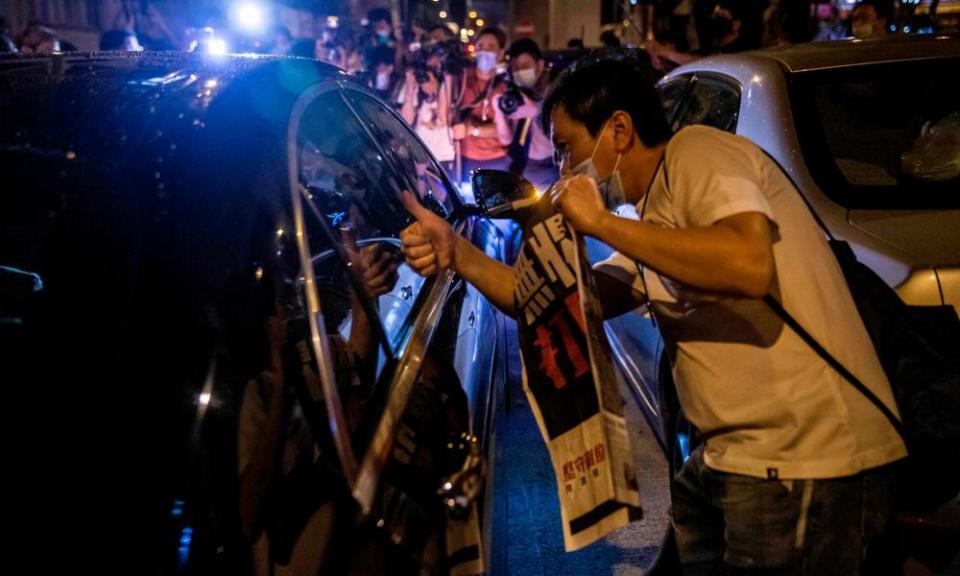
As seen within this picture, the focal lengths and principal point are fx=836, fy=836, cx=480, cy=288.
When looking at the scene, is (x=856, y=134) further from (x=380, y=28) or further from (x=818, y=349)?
(x=380, y=28)

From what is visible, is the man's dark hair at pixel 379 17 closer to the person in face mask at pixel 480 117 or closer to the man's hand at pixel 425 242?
the person in face mask at pixel 480 117

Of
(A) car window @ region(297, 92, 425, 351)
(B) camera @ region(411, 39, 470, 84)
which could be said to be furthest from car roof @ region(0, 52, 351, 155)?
(B) camera @ region(411, 39, 470, 84)

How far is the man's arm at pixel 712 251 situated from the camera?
4.70 feet

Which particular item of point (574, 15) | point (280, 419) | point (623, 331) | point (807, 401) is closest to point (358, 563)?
point (280, 419)

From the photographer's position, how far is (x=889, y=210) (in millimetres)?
2734

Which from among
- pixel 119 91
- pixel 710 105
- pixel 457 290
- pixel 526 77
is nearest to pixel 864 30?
pixel 526 77

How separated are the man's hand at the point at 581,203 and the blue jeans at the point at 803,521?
60 cm

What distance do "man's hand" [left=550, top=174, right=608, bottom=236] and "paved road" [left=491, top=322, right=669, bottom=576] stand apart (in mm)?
1147

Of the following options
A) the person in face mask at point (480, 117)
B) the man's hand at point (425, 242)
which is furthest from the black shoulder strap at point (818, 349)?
the person in face mask at point (480, 117)

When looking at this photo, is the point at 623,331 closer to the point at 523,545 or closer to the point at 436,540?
the point at 523,545

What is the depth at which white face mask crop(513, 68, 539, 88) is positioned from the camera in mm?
7695

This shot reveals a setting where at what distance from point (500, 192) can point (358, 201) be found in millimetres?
839

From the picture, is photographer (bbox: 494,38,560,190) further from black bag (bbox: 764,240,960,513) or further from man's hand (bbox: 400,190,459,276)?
black bag (bbox: 764,240,960,513)

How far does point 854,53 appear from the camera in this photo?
352 cm
